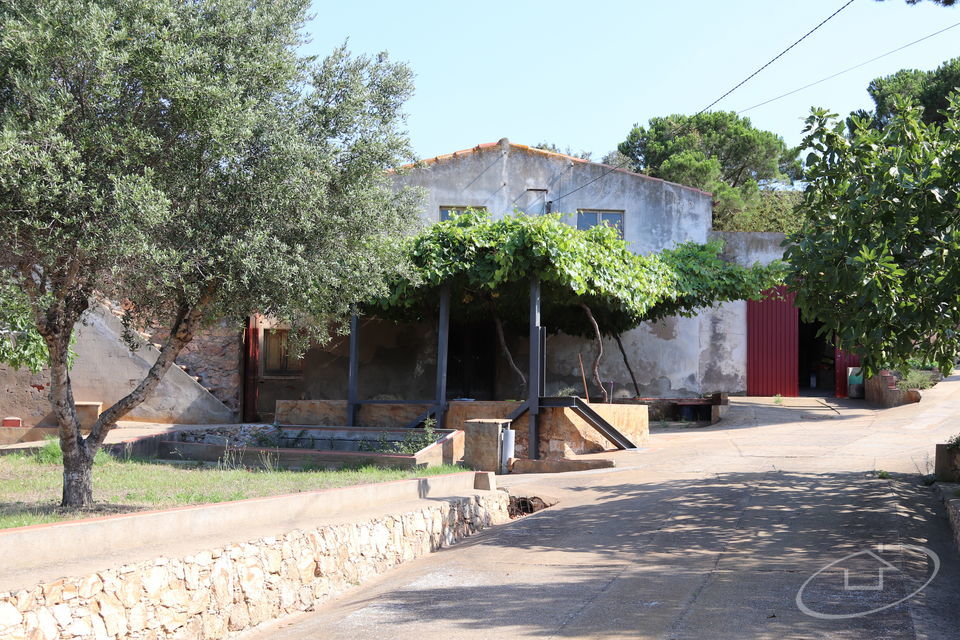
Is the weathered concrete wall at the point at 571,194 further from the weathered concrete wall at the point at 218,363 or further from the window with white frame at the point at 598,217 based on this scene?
the weathered concrete wall at the point at 218,363

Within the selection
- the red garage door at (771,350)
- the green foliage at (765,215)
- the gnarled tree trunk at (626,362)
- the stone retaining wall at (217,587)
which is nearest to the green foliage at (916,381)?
the red garage door at (771,350)

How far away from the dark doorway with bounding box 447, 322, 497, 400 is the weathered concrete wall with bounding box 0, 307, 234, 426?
5577mm

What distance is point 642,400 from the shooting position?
20094mm

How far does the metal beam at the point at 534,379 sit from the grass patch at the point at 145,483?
1.90m

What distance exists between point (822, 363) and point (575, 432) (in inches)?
621

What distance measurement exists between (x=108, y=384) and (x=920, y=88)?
88.3 feet

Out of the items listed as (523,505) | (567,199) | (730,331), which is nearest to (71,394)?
(523,505)

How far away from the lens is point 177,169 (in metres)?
7.54

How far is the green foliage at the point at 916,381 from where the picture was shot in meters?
18.6

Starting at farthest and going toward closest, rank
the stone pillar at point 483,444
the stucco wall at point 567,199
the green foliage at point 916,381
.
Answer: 1. the stucco wall at point 567,199
2. the green foliage at point 916,381
3. the stone pillar at point 483,444

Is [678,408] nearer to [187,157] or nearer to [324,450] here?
[324,450]

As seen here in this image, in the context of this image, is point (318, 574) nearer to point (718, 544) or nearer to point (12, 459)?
point (718, 544)

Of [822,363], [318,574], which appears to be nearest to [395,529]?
[318,574]

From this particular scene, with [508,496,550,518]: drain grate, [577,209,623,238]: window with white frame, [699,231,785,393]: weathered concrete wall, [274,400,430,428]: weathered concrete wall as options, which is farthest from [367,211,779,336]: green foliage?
[508,496,550,518]: drain grate
